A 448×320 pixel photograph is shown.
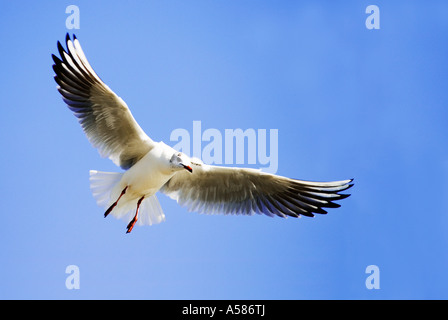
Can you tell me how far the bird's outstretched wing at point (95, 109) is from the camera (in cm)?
532

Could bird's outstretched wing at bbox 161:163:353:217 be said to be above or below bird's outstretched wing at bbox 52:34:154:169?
below

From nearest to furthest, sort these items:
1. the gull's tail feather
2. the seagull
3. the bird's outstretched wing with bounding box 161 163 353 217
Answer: the seagull → the gull's tail feather → the bird's outstretched wing with bounding box 161 163 353 217

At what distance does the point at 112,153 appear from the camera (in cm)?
552

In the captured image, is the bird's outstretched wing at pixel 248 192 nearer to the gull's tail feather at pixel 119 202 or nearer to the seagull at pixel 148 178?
the seagull at pixel 148 178

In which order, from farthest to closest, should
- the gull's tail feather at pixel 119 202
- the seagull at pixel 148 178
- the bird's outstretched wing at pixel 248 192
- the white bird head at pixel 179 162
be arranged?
the bird's outstretched wing at pixel 248 192 → the gull's tail feather at pixel 119 202 → the seagull at pixel 148 178 → the white bird head at pixel 179 162

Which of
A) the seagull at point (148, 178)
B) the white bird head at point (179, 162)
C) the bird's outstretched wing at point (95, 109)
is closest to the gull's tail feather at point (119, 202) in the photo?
the seagull at point (148, 178)

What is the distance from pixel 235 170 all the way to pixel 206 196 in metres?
0.46

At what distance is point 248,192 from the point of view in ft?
18.8

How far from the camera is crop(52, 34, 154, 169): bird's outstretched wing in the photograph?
17.5 ft

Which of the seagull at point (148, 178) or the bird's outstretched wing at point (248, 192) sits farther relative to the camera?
the bird's outstretched wing at point (248, 192)

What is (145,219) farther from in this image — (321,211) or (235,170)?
(321,211)

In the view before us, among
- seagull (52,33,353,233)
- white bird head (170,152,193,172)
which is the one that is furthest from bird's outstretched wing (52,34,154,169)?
white bird head (170,152,193,172)

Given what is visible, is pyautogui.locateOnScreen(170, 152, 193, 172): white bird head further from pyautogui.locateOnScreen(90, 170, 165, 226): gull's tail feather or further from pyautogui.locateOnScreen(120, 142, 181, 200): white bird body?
pyautogui.locateOnScreen(90, 170, 165, 226): gull's tail feather
